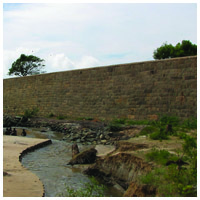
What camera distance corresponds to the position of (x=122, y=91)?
12.9 m

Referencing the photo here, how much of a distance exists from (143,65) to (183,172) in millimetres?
8153

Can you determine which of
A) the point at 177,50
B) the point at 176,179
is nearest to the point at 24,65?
the point at 177,50

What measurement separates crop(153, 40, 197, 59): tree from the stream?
24339 mm

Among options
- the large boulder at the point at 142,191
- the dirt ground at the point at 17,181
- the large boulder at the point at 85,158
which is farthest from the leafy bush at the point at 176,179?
the large boulder at the point at 85,158

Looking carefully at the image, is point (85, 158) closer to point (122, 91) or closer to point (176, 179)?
point (176, 179)

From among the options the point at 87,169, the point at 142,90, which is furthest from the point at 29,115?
the point at 87,169

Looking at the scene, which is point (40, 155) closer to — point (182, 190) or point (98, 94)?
point (182, 190)

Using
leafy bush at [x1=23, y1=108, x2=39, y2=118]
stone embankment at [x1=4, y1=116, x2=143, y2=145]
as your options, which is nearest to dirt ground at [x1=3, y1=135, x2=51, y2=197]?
stone embankment at [x1=4, y1=116, x2=143, y2=145]

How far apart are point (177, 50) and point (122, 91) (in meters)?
21.2

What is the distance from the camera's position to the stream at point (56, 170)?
529 centimetres

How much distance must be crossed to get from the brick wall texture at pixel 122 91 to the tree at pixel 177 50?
59.2ft

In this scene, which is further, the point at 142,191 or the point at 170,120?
the point at 170,120

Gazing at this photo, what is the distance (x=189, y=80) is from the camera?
1059 centimetres

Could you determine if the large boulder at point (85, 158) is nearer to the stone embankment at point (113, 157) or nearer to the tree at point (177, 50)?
the stone embankment at point (113, 157)
